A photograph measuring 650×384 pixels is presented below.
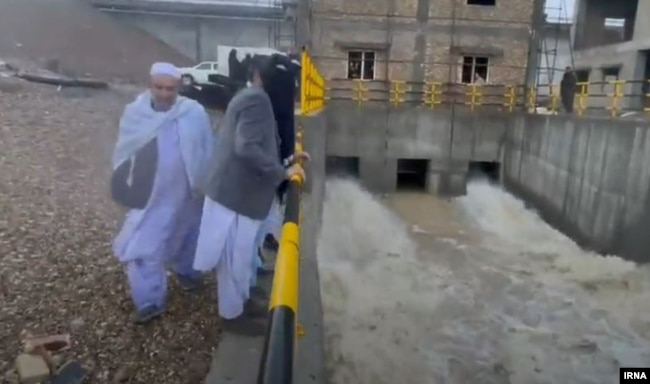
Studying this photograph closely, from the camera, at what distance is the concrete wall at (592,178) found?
8.35 meters

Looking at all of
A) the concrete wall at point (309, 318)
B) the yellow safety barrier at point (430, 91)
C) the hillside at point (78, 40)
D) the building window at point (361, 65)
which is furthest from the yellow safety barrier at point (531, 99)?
the hillside at point (78, 40)

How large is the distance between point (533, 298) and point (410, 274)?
1.67m

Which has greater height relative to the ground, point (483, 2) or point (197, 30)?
point (483, 2)

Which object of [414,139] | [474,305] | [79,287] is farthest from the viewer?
[414,139]

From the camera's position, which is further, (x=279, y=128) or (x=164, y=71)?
(x=279, y=128)

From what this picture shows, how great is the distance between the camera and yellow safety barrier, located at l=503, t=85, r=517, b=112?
16531 mm

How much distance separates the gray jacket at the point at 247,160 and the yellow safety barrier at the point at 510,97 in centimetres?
1462

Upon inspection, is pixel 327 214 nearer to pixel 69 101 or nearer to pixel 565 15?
pixel 69 101

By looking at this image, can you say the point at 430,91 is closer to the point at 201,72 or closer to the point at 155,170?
the point at 201,72

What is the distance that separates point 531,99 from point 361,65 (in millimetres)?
5270

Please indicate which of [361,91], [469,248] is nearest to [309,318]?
[469,248]

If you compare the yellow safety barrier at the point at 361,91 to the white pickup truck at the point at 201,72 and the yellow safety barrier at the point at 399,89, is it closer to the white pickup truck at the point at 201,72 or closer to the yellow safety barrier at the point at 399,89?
Answer: the yellow safety barrier at the point at 399,89

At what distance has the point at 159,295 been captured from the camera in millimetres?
3266

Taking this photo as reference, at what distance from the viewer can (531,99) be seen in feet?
53.5
